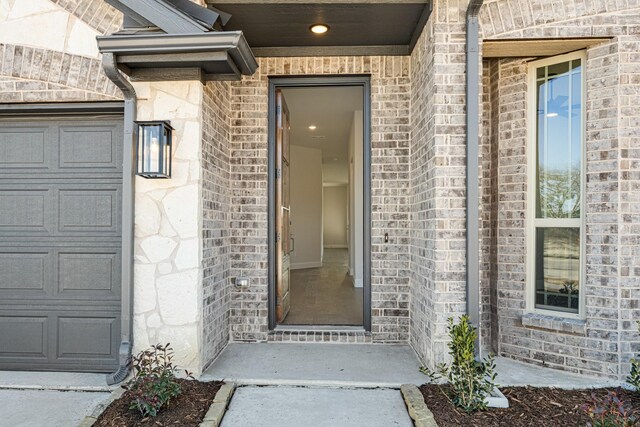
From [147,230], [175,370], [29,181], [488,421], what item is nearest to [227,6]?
Result: [147,230]

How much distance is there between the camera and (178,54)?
109 inches

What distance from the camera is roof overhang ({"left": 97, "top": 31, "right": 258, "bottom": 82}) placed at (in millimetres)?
2648

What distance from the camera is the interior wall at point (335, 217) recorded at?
17.0 metres

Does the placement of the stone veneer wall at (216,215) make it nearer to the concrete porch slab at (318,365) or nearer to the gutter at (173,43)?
the concrete porch slab at (318,365)

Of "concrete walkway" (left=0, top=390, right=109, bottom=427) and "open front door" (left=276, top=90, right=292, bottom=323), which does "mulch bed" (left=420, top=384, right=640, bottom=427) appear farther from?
"concrete walkway" (left=0, top=390, right=109, bottom=427)

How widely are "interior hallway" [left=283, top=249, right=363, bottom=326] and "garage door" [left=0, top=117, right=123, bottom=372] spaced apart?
5.76ft

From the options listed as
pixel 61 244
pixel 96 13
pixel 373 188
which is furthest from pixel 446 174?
pixel 61 244

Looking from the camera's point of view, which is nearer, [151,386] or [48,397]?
[151,386]

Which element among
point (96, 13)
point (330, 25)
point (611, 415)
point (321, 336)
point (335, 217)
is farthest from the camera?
point (335, 217)

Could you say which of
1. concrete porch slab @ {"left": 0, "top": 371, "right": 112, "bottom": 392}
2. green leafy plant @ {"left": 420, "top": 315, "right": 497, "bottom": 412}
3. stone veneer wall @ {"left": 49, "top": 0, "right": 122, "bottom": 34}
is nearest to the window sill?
green leafy plant @ {"left": 420, "top": 315, "right": 497, "bottom": 412}

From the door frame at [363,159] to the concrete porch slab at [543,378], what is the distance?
1242mm

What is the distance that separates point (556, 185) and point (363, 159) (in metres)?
1.67

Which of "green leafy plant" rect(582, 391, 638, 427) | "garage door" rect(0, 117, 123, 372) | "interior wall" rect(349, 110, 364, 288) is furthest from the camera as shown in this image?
"interior wall" rect(349, 110, 364, 288)

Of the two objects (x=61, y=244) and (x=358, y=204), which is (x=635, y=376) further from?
(x=358, y=204)
